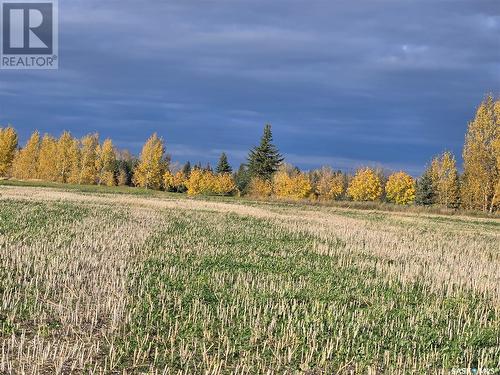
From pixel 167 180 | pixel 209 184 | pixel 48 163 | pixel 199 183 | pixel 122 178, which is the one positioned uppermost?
pixel 48 163

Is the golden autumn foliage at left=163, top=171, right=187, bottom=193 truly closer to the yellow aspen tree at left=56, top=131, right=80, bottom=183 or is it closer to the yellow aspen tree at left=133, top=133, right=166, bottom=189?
the yellow aspen tree at left=133, top=133, right=166, bottom=189

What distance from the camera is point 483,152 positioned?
69938mm

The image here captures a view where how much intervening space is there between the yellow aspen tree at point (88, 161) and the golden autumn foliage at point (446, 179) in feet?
237

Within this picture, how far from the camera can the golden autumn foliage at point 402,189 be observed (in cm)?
10981

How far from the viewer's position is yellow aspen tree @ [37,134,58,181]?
110250 mm

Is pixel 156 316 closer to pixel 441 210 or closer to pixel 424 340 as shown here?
pixel 424 340

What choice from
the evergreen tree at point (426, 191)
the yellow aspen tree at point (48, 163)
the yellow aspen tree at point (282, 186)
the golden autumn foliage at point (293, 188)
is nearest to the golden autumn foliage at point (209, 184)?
the yellow aspen tree at point (282, 186)

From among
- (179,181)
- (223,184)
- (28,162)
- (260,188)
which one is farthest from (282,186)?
→ (28,162)

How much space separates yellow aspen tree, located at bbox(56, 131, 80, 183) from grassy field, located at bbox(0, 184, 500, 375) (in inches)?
3818

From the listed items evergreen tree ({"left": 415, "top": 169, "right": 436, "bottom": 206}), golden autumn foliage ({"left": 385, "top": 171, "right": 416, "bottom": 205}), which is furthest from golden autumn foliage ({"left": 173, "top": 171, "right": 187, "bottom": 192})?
evergreen tree ({"left": 415, "top": 169, "right": 436, "bottom": 206})

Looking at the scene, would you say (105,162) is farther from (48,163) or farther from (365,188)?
(365,188)

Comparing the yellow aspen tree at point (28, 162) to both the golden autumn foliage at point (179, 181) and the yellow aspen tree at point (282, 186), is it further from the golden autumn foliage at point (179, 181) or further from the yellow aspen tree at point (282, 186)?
the yellow aspen tree at point (282, 186)

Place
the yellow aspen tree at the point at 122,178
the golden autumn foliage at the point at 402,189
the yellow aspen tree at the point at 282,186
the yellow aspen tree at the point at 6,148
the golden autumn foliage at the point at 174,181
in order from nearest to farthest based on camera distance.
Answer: the yellow aspen tree at the point at 6,148 < the yellow aspen tree at the point at 282,186 < the golden autumn foliage at the point at 402,189 < the golden autumn foliage at the point at 174,181 < the yellow aspen tree at the point at 122,178

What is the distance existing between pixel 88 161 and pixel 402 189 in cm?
7109
